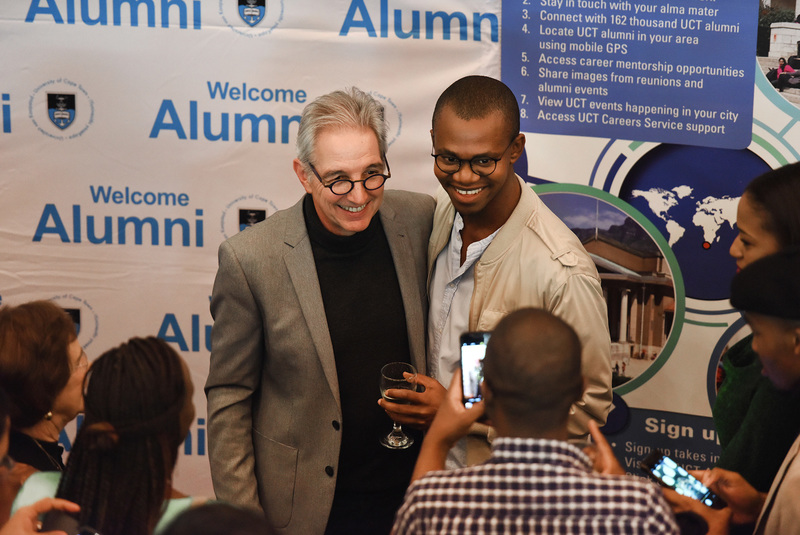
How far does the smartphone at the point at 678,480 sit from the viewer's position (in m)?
2.21

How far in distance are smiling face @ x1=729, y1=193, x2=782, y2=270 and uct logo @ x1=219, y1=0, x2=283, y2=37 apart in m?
2.22

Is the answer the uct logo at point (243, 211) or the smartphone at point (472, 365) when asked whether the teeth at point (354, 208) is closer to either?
the smartphone at point (472, 365)

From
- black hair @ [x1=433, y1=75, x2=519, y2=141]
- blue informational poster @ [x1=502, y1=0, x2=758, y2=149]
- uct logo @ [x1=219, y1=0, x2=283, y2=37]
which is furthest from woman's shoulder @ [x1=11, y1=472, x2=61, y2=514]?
blue informational poster @ [x1=502, y1=0, x2=758, y2=149]

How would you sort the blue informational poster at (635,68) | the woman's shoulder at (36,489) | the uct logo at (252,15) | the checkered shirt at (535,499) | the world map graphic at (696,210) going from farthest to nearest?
the uct logo at (252,15) → the world map graphic at (696,210) → the blue informational poster at (635,68) → the woman's shoulder at (36,489) → the checkered shirt at (535,499)

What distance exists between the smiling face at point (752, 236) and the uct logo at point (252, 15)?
222 cm

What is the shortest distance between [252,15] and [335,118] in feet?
4.45

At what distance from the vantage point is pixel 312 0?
3.54 m

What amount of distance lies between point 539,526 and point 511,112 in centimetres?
139

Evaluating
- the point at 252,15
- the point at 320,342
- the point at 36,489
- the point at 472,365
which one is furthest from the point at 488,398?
the point at 252,15

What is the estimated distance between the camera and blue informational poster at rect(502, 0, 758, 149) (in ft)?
10.8

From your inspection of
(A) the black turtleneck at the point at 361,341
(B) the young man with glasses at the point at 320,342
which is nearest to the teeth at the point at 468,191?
(B) the young man with glasses at the point at 320,342

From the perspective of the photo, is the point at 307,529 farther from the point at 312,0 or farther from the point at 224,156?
the point at 312,0

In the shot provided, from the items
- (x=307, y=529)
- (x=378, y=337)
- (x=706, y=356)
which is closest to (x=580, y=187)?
(x=706, y=356)

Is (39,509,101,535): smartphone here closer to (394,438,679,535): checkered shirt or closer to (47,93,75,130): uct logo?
(394,438,679,535): checkered shirt
